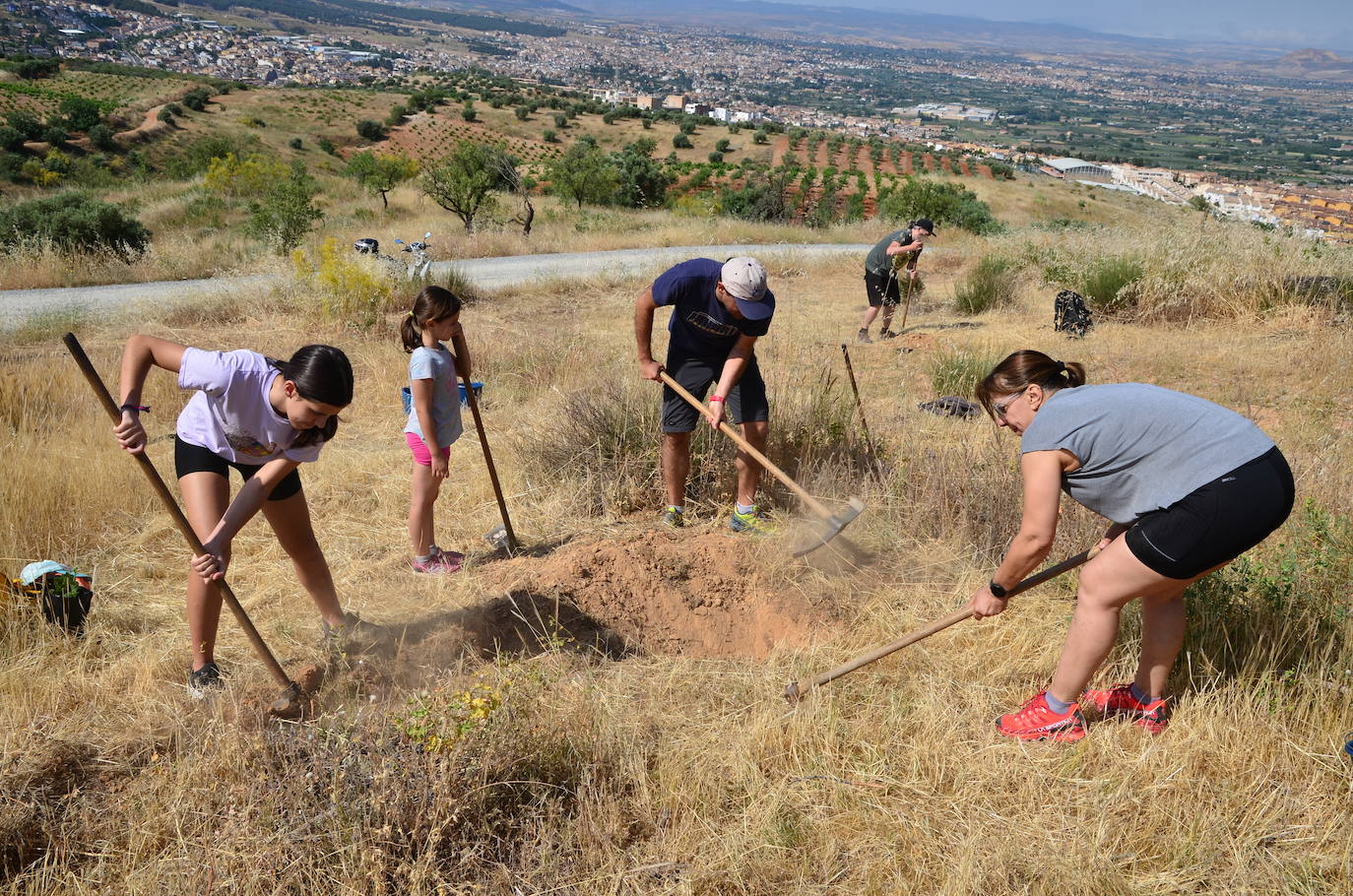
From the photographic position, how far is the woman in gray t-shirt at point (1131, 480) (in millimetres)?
2213

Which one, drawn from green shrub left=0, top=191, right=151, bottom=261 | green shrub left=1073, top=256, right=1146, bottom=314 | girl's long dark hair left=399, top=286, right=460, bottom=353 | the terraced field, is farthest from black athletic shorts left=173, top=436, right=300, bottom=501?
the terraced field

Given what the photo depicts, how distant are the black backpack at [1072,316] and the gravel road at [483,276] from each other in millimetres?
4299

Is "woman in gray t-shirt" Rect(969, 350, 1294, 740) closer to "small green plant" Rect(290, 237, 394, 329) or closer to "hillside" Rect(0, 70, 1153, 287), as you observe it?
"small green plant" Rect(290, 237, 394, 329)

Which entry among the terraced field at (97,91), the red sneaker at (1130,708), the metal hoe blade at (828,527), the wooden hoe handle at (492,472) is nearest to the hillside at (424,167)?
the terraced field at (97,91)

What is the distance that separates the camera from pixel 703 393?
13.6 ft

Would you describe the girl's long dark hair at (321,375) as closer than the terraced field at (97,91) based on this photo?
Yes

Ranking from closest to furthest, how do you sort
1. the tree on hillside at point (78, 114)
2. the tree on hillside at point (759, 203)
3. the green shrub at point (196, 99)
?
the tree on hillside at point (759, 203) → the tree on hillside at point (78, 114) → the green shrub at point (196, 99)

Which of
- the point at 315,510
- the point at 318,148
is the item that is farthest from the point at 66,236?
the point at 318,148

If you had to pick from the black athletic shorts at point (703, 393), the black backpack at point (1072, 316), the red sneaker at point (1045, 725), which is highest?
the black athletic shorts at point (703, 393)

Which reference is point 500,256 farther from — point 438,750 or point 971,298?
point 438,750

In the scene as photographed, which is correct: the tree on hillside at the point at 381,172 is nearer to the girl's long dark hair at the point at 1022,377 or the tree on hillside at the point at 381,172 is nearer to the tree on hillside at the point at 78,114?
the tree on hillside at the point at 78,114

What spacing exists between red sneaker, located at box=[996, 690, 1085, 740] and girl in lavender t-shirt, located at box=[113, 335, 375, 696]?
2.47 meters

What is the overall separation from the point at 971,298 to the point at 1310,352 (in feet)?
13.3

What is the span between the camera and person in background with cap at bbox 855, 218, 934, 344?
8609mm
